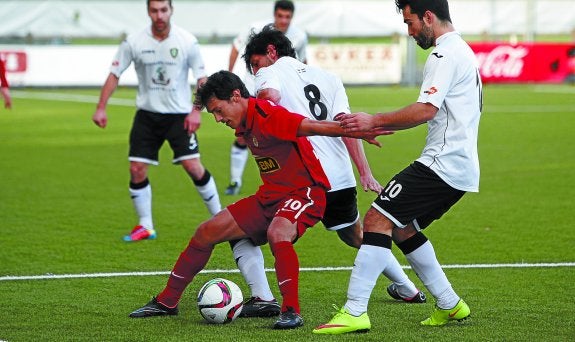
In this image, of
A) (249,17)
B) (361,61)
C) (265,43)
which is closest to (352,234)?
(265,43)

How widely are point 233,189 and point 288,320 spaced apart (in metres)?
7.30

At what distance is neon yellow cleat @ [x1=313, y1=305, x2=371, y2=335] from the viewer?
657 cm

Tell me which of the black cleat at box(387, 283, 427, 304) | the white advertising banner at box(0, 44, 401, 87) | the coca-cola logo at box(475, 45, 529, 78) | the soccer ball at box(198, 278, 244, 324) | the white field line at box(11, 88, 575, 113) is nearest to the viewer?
the soccer ball at box(198, 278, 244, 324)

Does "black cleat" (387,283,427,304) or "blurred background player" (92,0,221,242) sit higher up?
"blurred background player" (92,0,221,242)

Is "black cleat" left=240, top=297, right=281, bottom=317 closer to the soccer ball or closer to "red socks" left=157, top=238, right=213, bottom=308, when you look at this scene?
the soccer ball

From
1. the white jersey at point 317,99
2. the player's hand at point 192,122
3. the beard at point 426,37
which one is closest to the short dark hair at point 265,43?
the white jersey at point 317,99

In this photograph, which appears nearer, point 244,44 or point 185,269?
point 185,269

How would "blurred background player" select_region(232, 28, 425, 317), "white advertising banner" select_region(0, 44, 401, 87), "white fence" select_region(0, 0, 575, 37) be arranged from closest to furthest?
"blurred background player" select_region(232, 28, 425, 317) < "white advertising banner" select_region(0, 44, 401, 87) < "white fence" select_region(0, 0, 575, 37)

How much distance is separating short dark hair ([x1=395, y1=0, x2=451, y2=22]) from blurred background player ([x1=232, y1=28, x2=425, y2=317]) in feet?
3.78

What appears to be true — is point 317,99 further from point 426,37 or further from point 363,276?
point 363,276

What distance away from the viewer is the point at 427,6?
21.1 feet

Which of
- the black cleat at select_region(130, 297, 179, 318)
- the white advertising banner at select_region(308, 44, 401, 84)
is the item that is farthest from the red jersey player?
the white advertising banner at select_region(308, 44, 401, 84)

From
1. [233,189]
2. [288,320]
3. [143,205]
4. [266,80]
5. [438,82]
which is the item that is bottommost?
[233,189]

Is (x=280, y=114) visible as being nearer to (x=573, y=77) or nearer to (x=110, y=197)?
(x=110, y=197)
